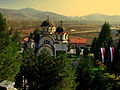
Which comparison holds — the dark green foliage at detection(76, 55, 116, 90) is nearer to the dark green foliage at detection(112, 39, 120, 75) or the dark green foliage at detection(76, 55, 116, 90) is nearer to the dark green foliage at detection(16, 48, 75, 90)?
the dark green foliage at detection(112, 39, 120, 75)

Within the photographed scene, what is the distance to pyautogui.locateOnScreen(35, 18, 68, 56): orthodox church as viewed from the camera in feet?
127

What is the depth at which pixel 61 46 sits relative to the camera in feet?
134

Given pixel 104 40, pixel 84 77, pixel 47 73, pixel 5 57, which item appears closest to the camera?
pixel 5 57

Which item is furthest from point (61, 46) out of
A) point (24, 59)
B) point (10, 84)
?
point (10, 84)

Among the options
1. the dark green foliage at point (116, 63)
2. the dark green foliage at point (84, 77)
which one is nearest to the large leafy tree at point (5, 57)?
the dark green foliage at point (84, 77)

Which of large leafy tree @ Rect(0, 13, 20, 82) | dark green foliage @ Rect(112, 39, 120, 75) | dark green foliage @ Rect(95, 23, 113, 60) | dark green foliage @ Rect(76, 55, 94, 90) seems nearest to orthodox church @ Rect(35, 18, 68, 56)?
dark green foliage @ Rect(95, 23, 113, 60)

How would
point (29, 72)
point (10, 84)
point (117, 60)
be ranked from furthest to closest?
1. point (117, 60)
2. point (29, 72)
3. point (10, 84)

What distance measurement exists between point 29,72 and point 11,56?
17.8 ft

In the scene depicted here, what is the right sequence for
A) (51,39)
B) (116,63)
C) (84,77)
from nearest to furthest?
(84,77)
(116,63)
(51,39)

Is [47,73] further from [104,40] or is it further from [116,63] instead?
[104,40]

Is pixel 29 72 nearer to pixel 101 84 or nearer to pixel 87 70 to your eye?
pixel 87 70

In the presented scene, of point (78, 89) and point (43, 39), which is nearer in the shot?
point (78, 89)

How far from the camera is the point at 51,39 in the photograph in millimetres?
38969

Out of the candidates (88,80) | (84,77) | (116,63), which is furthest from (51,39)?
(88,80)
